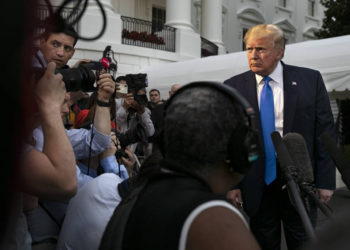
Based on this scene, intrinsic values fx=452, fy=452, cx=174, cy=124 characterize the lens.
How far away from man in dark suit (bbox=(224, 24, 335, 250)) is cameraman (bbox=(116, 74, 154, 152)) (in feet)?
5.04

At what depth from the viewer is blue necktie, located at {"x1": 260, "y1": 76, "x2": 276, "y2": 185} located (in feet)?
9.62

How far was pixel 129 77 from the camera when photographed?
4781mm

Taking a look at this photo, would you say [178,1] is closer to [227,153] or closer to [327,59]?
[327,59]

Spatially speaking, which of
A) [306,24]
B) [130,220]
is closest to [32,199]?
[130,220]

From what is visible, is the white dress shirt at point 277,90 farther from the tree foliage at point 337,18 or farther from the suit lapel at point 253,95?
the tree foliage at point 337,18

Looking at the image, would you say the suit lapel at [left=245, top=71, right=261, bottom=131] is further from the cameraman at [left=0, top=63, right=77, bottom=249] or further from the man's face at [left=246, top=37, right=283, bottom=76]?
the cameraman at [left=0, top=63, right=77, bottom=249]

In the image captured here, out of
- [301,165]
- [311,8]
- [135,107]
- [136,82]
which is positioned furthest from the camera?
[311,8]

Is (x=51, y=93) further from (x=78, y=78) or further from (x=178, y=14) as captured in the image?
(x=178, y=14)

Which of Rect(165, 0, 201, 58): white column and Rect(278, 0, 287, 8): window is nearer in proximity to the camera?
Rect(165, 0, 201, 58): white column

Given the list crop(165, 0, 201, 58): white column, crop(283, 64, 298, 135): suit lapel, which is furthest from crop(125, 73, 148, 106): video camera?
crop(165, 0, 201, 58): white column

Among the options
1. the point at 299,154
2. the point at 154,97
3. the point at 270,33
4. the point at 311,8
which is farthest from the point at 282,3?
the point at 299,154

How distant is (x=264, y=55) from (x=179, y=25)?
15999 millimetres

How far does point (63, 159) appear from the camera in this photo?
153 centimetres

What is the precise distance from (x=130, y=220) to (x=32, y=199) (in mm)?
642
